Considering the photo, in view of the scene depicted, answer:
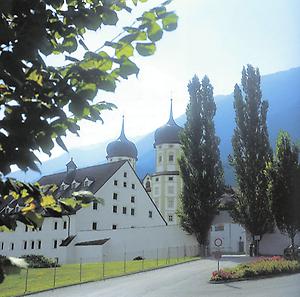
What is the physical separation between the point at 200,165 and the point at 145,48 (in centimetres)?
4597

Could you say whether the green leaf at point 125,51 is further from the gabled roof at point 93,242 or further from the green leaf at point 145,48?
the gabled roof at point 93,242

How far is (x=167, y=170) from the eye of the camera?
253 feet

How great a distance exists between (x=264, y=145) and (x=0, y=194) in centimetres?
4528

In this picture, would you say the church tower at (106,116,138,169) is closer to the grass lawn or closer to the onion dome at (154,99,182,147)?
the onion dome at (154,99,182,147)

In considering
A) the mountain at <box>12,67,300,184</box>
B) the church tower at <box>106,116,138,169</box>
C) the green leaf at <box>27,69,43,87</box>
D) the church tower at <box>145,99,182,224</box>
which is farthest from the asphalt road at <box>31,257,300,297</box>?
the mountain at <box>12,67,300,184</box>

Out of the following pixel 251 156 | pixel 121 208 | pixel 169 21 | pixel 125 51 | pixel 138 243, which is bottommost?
pixel 138 243

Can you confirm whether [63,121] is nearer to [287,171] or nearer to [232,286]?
[232,286]

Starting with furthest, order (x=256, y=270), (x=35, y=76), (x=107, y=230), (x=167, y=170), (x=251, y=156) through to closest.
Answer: (x=167, y=170) < (x=107, y=230) < (x=251, y=156) < (x=256, y=270) < (x=35, y=76)

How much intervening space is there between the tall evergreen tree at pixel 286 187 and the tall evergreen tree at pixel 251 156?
2861 mm

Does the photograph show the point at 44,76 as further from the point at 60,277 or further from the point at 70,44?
the point at 60,277

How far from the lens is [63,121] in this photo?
9.18 ft

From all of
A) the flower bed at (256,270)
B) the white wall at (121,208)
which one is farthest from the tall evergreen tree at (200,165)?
the flower bed at (256,270)

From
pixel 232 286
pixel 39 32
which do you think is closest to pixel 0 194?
pixel 39 32

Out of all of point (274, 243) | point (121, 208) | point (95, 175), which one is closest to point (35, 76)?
point (274, 243)
